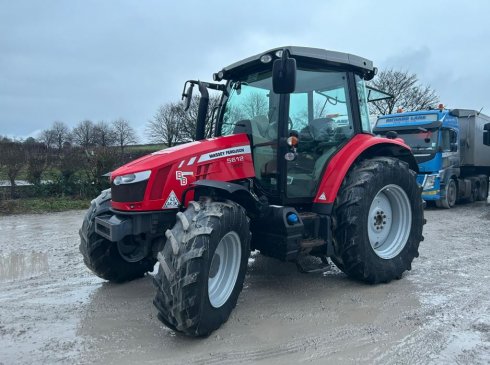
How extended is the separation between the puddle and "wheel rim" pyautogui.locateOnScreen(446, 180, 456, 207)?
10714 millimetres

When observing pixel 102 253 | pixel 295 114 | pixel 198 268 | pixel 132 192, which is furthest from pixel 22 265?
pixel 295 114

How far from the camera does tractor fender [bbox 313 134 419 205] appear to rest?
454 centimetres

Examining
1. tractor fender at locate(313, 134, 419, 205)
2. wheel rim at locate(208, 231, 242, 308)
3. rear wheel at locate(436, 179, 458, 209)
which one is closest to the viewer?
wheel rim at locate(208, 231, 242, 308)

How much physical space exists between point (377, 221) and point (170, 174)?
2497 millimetres

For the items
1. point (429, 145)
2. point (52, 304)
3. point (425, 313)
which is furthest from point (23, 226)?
point (429, 145)

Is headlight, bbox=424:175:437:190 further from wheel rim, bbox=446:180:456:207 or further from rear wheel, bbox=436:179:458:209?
wheel rim, bbox=446:180:456:207

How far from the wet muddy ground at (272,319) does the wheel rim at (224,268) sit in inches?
11.4

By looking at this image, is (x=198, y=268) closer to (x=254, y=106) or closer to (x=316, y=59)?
(x=254, y=106)

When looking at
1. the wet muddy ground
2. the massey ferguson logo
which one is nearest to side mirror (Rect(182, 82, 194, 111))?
the massey ferguson logo

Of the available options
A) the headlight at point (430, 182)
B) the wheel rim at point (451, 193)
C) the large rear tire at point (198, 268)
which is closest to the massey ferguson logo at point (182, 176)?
the large rear tire at point (198, 268)

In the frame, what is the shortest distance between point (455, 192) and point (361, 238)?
32.5ft

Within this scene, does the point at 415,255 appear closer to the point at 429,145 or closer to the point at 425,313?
the point at 425,313

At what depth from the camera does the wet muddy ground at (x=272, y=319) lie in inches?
127

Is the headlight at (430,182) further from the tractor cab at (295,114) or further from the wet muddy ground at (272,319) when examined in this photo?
the tractor cab at (295,114)
